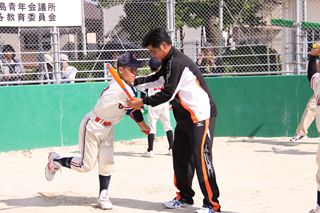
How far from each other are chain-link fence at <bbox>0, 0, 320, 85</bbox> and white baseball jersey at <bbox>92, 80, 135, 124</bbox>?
15.7ft

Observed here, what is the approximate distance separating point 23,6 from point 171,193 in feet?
18.1

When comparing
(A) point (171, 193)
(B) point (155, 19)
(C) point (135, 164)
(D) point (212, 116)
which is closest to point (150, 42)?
(D) point (212, 116)

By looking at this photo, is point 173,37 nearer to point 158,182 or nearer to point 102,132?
point 158,182

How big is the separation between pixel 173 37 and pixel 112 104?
591 centimetres

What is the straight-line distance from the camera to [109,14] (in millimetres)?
13547

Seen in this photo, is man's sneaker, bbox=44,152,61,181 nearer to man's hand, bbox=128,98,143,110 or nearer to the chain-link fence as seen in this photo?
Result: man's hand, bbox=128,98,143,110

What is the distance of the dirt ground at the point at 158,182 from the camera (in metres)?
6.09

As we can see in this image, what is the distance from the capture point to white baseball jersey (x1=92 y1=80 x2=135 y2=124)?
5.79 m

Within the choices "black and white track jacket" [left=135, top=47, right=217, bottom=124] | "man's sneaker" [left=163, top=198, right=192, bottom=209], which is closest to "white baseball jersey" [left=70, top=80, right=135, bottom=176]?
"black and white track jacket" [left=135, top=47, right=217, bottom=124]

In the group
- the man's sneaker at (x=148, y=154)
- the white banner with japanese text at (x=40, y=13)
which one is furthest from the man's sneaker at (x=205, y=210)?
the white banner with japanese text at (x=40, y=13)

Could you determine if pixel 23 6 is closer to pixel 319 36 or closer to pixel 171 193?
pixel 171 193

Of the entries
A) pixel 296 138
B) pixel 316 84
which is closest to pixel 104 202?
pixel 316 84

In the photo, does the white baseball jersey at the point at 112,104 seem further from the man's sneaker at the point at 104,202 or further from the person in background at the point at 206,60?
the person in background at the point at 206,60

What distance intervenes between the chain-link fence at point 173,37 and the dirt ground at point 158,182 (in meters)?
1.85
